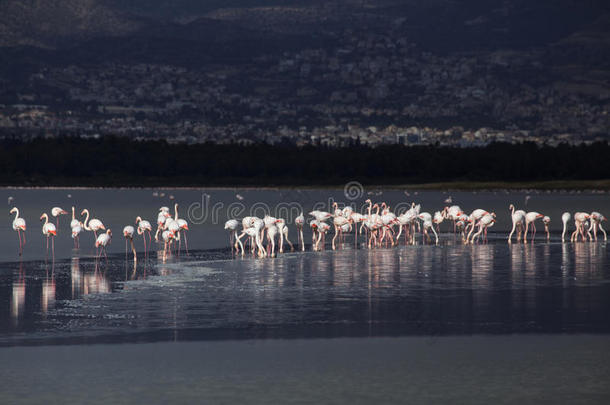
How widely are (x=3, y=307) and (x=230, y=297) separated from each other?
4.10m

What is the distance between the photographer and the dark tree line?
148750 mm

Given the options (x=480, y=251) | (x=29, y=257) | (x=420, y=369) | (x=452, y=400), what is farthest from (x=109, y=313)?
(x=480, y=251)

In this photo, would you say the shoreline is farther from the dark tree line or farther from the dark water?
the dark water

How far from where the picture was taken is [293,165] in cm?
16350

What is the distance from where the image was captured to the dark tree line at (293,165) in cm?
14875

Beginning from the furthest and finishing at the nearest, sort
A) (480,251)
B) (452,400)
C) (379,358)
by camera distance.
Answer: (480,251)
(379,358)
(452,400)

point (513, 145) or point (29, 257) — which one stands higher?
point (513, 145)

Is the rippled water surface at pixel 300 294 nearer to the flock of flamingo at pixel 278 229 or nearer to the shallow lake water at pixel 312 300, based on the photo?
the shallow lake water at pixel 312 300

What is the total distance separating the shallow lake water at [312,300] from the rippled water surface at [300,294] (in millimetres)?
30

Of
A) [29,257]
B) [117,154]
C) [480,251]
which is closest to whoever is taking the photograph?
[29,257]

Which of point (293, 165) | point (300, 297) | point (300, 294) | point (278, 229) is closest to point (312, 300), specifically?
point (300, 297)

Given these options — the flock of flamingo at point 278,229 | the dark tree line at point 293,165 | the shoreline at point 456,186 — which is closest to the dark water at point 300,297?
the flock of flamingo at point 278,229

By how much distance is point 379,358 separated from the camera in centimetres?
1457

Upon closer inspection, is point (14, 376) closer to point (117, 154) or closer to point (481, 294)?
point (481, 294)
